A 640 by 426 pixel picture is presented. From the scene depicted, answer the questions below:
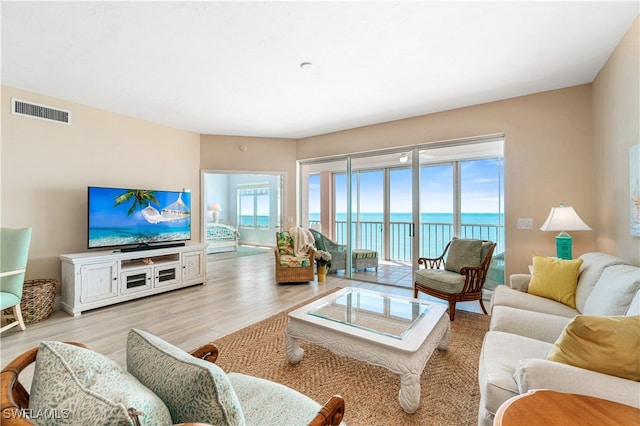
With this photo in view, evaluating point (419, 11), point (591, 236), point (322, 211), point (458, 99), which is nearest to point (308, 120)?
point (322, 211)

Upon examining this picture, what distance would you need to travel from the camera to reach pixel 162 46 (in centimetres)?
231

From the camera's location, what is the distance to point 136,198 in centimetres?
386

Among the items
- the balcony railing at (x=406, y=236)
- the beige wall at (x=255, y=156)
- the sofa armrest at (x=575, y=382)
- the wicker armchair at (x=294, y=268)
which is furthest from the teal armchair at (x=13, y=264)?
the sofa armrest at (x=575, y=382)

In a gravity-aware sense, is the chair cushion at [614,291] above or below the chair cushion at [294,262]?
above

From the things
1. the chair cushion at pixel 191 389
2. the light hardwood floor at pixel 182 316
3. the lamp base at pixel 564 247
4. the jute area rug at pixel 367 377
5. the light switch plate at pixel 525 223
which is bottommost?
the jute area rug at pixel 367 377

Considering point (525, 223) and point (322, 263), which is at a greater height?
point (525, 223)

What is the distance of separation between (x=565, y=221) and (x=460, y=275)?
3.75 feet

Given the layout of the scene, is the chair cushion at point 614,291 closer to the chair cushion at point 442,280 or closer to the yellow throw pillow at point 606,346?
the yellow throw pillow at point 606,346

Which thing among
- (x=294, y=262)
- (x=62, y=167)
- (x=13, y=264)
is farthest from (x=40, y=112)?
(x=294, y=262)

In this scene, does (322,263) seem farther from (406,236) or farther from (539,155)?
(539,155)

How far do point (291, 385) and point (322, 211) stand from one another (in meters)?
3.61

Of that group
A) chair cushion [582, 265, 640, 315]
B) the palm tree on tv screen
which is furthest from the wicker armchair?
chair cushion [582, 265, 640, 315]

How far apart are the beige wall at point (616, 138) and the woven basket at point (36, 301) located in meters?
5.59

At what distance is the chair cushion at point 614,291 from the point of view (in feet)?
5.06
